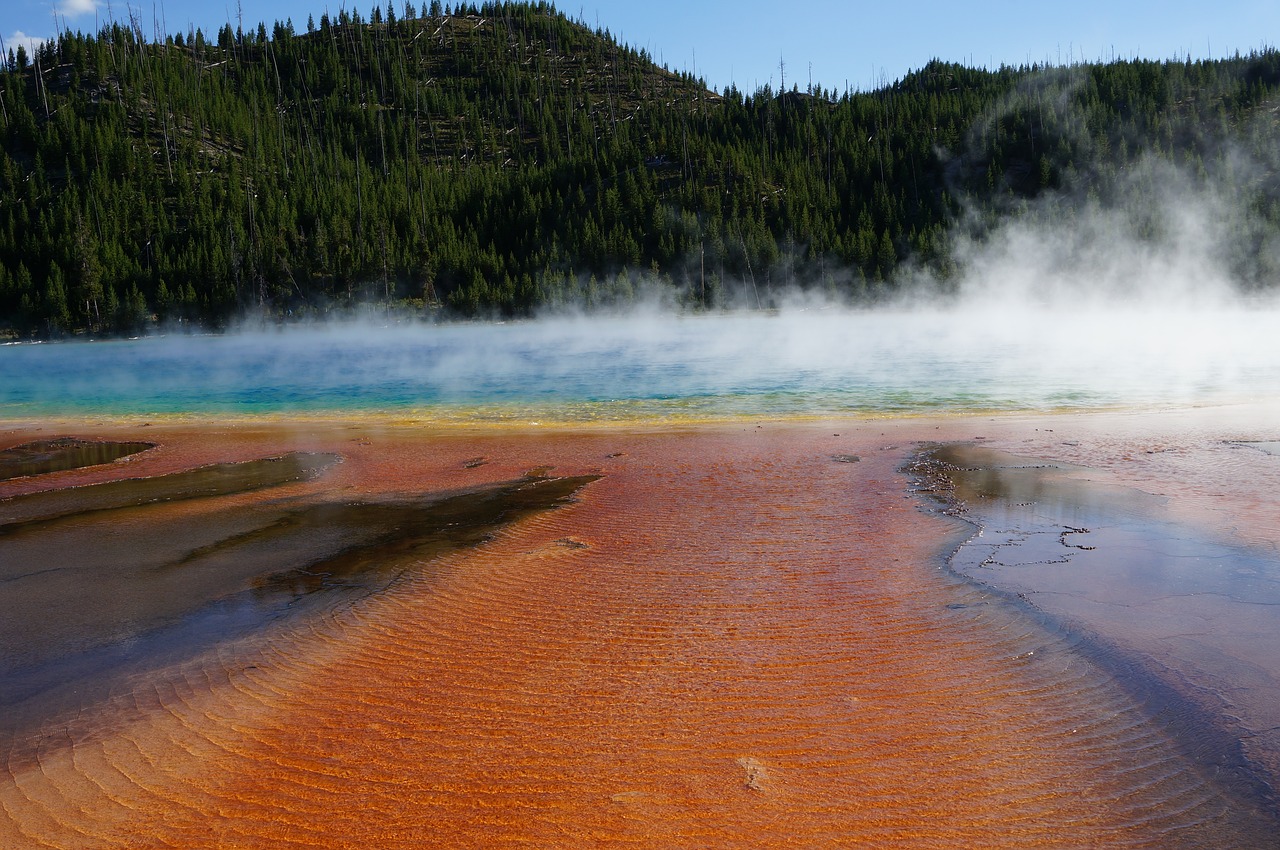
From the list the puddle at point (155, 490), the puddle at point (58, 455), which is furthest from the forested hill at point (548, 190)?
the puddle at point (155, 490)

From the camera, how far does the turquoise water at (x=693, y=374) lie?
22391mm

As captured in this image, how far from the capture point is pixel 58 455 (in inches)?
646

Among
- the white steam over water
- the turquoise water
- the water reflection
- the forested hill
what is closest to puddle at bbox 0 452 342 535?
the white steam over water

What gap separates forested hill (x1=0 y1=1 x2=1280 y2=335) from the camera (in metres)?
102

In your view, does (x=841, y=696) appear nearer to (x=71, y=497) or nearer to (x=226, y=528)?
(x=226, y=528)

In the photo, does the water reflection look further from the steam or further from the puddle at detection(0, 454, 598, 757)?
the steam

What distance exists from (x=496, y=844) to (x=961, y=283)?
339 ft

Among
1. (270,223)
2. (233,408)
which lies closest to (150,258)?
(270,223)

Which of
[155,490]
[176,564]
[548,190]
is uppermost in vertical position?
[548,190]

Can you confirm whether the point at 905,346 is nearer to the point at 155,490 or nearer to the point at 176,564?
the point at 155,490

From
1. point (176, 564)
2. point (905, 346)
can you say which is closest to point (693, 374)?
point (905, 346)

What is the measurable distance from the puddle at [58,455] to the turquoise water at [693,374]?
6.83 m

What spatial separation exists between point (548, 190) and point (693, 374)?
100562mm

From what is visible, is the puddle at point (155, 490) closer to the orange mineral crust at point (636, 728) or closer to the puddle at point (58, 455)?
the puddle at point (58, 455)
